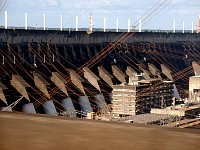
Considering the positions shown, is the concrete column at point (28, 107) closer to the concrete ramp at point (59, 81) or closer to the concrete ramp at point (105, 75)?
the concrete ramp at point (59, 81)

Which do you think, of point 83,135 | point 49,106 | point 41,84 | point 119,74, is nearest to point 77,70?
point 119,74

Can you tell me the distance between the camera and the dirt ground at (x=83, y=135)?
70 centimetres

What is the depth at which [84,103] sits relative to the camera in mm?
11570

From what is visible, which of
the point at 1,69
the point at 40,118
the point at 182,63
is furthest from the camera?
the point at 182,63

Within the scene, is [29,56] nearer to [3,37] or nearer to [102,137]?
[3,37]

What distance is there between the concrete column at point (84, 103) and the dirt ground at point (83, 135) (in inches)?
414

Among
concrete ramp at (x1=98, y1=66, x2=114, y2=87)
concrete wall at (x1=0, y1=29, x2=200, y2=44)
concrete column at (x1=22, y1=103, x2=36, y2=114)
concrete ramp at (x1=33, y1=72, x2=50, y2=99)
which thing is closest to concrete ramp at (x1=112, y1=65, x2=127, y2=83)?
concrete ramp at (x1=98, y1=66, x2=114, y2=87)

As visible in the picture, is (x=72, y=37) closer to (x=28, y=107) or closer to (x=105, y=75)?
(x=105, y=75)

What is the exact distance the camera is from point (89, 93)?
39.0 ft

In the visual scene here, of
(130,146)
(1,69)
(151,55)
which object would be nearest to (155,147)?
(130,146)

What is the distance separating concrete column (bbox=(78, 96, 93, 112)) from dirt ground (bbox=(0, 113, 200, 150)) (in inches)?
414

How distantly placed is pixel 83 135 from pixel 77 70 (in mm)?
11965

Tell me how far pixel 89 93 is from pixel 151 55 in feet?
15.8

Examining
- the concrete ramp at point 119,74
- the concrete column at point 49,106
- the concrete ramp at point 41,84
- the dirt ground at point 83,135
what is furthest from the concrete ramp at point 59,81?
the dirt ground at point 83,135
